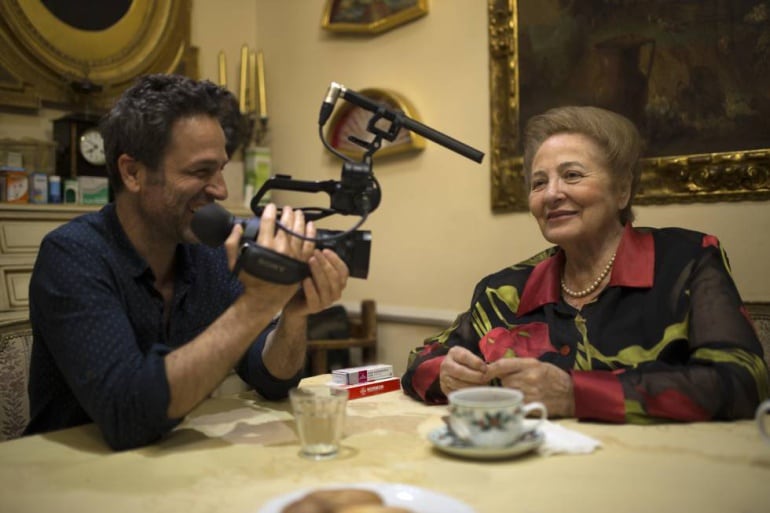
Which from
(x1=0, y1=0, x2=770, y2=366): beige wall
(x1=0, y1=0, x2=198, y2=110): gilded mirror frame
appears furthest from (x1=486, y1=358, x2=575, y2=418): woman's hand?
(x1=0, y1=0, x2=198, y2=110): gilded mirror frame

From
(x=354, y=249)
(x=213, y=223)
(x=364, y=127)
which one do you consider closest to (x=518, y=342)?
(x=354, y=249)

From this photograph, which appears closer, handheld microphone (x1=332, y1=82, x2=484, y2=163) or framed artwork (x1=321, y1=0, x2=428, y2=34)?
handheld microphone (x1=332, y1=82, x2=484, y2=163)

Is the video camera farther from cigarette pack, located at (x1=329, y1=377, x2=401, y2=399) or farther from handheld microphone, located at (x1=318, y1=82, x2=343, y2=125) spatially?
cigarette pack, located at (x1=329, y1=377, x2=401, y2=399)

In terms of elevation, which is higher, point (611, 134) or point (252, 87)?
point (252, 87)

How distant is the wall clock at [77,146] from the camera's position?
2.86 metres

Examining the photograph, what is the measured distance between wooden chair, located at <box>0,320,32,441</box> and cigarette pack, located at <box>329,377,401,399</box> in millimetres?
754

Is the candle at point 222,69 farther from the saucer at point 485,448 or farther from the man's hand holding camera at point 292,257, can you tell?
the saucer at point 485,448

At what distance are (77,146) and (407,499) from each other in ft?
8.31

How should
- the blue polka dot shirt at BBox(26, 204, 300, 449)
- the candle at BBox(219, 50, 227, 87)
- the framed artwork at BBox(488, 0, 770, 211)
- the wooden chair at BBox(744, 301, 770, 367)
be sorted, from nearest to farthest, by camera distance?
the blue polka dot shirt at BBox(26, 204, 300, 449)
the wooden chair at BBox(744, 301, 770, 367)
the framed artwork at BBox(488, 0, 770, 211)
the candle at BBox(219, 50, 227, 87)

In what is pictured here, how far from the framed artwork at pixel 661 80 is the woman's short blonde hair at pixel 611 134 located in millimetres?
488

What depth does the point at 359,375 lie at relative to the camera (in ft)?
4.93

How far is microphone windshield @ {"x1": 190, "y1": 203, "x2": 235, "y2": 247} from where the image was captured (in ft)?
4.01

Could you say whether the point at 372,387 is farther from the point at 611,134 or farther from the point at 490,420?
the point at 611,134

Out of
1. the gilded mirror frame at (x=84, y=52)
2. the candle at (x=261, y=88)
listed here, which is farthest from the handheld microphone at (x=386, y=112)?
the candle at (x=261, y=88)
